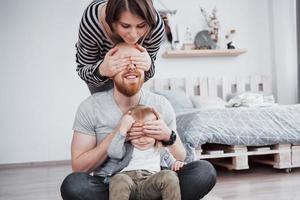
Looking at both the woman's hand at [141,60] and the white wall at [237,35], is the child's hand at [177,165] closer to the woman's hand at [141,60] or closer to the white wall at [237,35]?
the woman's hand at [141,60]

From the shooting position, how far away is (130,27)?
1.04 m

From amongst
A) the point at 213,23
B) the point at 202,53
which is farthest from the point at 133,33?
the point at 213,23

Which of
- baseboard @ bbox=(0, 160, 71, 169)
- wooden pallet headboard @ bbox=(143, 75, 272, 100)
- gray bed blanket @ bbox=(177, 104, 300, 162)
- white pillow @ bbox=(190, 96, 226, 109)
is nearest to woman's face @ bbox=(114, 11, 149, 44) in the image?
gray bed blanket @ bbox=(177, 104, 300, 162)

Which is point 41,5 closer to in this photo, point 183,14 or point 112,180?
point 183,14

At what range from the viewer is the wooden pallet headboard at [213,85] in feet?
13.4

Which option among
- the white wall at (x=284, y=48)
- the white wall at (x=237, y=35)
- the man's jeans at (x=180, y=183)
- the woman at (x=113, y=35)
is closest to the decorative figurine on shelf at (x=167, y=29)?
the white wall at (x=237, y=35)

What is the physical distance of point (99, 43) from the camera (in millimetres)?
1335

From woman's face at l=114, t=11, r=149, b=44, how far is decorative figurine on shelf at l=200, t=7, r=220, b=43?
3.21 metres

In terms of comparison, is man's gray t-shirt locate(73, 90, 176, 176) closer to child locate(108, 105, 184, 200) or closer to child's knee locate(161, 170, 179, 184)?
child locate(108, 105, 184, 200)

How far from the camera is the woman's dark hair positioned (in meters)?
1.01

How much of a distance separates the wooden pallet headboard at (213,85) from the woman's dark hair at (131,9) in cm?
296

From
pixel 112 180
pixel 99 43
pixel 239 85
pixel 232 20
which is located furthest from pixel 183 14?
pixel 112 180

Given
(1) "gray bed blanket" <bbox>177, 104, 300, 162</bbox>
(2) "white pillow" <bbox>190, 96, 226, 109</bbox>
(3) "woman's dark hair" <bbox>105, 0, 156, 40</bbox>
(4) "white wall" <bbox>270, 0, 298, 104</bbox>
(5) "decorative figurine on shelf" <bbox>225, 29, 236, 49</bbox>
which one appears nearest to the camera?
(3) "woman's dark hair" <bbox>105, 0, 156, 40</bbox>

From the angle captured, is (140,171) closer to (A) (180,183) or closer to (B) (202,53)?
(A) (180,183)
